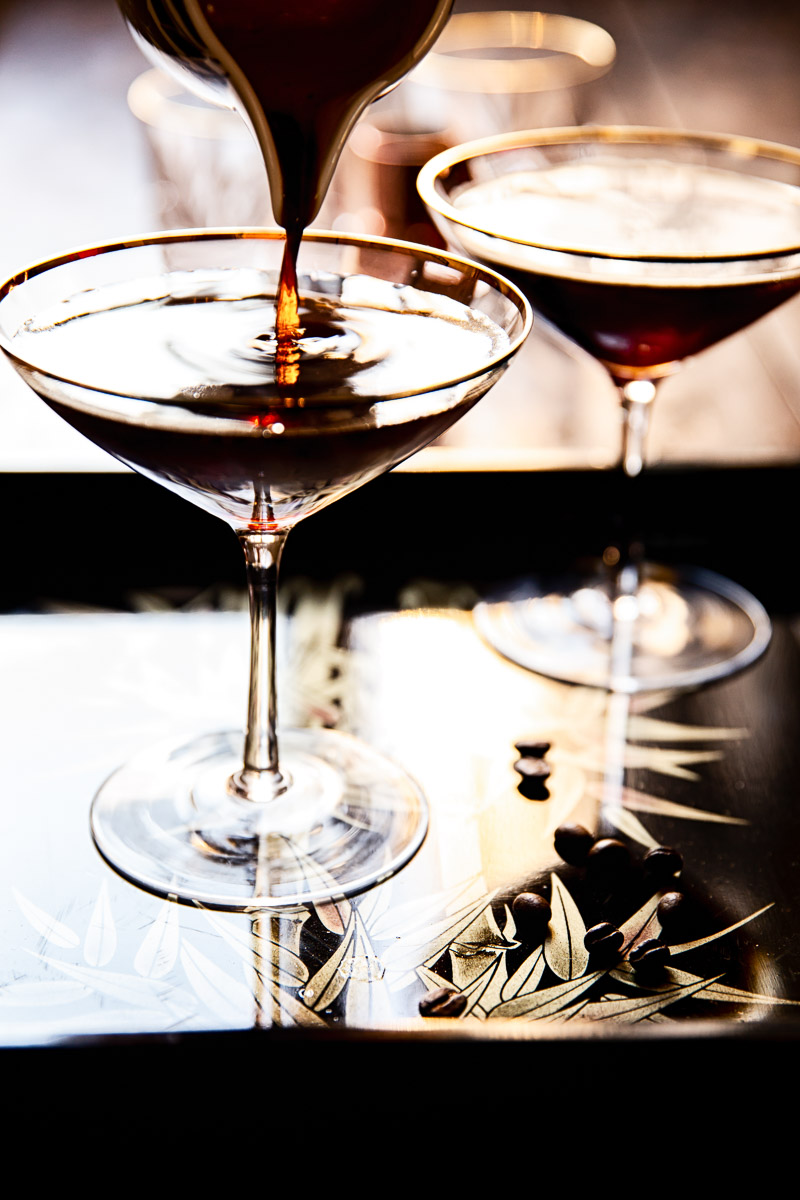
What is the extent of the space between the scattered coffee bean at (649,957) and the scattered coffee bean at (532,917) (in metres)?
0.05

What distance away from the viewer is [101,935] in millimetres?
673

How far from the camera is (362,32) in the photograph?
1.94 feet

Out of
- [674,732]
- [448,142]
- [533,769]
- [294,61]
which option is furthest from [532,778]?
[448,142]

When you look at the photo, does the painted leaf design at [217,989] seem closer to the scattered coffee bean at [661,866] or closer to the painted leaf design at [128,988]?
the painted leaf design at [128,988]

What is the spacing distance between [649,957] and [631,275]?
0.42 metres

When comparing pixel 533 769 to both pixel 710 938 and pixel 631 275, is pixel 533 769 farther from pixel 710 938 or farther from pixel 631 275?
pixel 631 275

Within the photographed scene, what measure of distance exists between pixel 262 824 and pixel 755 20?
267cm

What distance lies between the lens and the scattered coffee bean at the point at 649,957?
0.67 metres

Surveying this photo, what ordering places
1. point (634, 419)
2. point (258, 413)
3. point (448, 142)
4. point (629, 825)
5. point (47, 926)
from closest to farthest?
point (258, 413) < point (47, 926) < point (629, 825) < point (634, 419) < point (448, 142)

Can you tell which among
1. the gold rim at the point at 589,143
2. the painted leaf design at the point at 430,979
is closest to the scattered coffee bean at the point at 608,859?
the painted leaf design at the point at 430,979

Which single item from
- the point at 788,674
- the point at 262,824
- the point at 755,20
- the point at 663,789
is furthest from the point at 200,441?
the point at 755,20

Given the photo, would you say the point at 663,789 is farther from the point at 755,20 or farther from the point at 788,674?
the point at 755,20

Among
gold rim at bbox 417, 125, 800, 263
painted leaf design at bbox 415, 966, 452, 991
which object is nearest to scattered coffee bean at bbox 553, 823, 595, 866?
painted leaf design at bbox 415, 966, 452, 991

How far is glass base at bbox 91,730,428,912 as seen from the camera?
0.72 m
